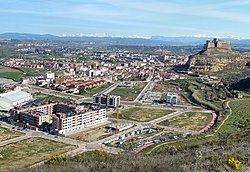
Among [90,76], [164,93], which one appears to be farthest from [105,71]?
[164,93]

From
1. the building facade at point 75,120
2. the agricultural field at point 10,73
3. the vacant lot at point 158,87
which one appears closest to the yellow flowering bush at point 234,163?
the building facade at point 75,120

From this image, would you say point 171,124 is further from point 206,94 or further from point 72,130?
point 206,94

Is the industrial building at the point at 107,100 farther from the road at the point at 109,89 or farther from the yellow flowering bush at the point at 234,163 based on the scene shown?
the yellow flowering bush at the point at 234,163

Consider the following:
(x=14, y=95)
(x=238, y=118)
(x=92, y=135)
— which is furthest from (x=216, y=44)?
Result: (x=92, y=135)

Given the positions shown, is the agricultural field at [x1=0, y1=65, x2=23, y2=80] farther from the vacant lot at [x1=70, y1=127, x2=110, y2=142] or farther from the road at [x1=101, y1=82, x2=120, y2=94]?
the vacant lot at [x1=70, y1=127, x2=110, y2=142]

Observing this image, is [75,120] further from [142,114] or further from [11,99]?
[11,99]

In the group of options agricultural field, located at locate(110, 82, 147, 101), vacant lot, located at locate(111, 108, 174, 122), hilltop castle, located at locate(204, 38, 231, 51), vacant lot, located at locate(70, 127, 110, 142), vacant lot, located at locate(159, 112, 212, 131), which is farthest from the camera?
hilltop castle, located at locate(204, 38, 231, 51)

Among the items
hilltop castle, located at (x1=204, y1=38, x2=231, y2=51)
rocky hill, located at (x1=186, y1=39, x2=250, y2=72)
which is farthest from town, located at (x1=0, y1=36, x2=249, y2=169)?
hilltop castle, located at (x1=204, y1=38, x2=231, y2=51)
